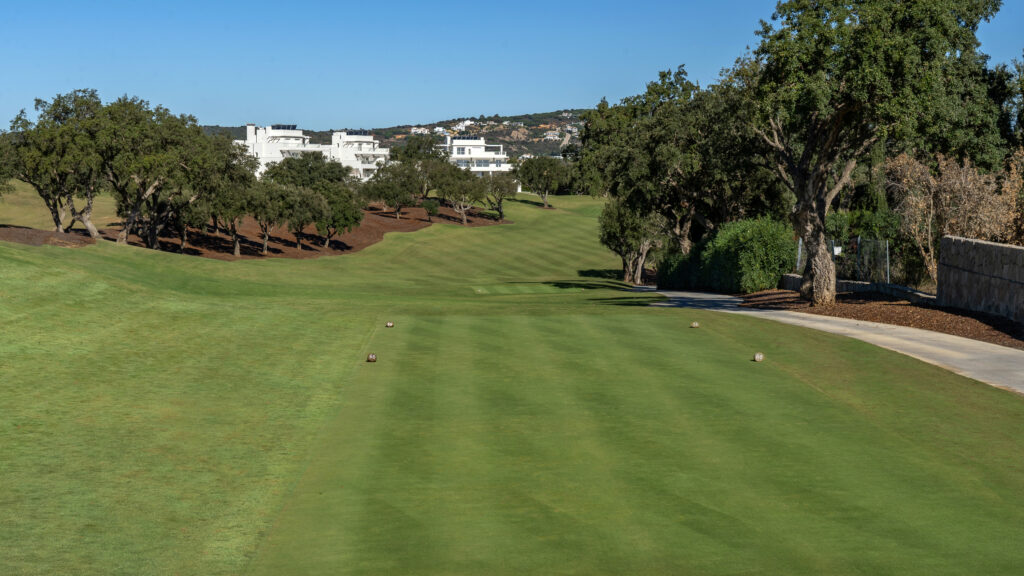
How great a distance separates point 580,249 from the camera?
10212cm

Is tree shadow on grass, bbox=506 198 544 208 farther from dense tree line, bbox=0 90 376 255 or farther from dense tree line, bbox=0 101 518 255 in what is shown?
dense tree line, bbox=0 90 376 255

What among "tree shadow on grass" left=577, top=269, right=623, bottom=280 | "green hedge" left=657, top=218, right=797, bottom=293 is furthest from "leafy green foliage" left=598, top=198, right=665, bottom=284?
"green hedge" left=657, top=218, right=797, bottom=293

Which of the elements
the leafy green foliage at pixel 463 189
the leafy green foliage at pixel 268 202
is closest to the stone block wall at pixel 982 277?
the leafy green foliage at pixel 268 202

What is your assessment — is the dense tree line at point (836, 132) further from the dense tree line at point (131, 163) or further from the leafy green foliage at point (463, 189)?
the leafy green foliage at point (463, 189)

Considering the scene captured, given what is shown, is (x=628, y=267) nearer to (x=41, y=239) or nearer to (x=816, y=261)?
(x=816, y=261)

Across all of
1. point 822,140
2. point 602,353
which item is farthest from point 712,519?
point 822,140

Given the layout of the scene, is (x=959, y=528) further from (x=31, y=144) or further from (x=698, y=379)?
(x=31, y=144)

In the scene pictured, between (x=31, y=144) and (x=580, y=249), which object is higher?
(x=31, y=144)

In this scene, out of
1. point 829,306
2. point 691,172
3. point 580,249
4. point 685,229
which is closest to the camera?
point 829,306

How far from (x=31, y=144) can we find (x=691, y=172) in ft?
142

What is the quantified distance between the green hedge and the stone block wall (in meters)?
12.3

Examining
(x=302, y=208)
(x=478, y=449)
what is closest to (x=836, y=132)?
(x=478, y=449)

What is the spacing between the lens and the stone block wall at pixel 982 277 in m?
23.5

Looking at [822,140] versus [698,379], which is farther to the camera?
[822,140]
